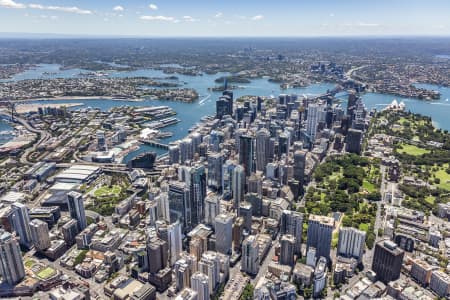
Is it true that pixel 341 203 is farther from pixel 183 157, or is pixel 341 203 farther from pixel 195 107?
pixel 195 107

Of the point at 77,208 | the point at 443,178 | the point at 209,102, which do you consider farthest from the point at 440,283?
the point at 209,102

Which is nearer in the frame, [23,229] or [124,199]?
[23,229]

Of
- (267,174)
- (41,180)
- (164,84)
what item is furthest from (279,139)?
(164,84)

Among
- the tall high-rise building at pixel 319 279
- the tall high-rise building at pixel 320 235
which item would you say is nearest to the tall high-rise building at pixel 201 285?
the tall high-rise building at pixel 319 279

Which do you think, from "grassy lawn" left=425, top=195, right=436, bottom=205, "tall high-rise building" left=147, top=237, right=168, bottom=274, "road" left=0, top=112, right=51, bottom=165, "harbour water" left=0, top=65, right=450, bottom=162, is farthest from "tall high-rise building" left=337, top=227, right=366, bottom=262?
"road" left=0, top=112, right=51, bottom=165

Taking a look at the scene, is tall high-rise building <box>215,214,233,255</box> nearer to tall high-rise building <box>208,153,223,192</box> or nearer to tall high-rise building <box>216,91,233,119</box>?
tall high-rise building <box>208,153,223,192</box>

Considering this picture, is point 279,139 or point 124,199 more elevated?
point 279,139

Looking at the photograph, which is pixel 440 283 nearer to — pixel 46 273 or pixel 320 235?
pixel 320 235

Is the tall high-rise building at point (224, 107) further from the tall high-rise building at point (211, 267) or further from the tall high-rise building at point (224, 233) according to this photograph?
the tall high-rise building at point (211, 267)
